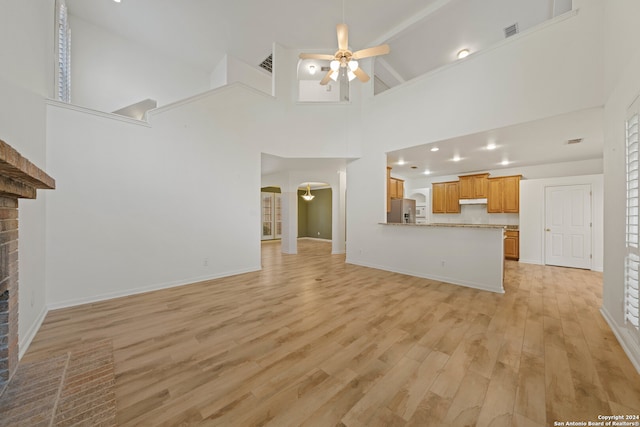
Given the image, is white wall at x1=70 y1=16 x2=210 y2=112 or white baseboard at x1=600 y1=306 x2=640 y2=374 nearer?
white baseboard at x1=600 y1=306 x2=640 y2=374

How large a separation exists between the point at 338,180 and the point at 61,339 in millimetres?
6852

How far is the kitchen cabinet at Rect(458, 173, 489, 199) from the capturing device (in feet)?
22.4

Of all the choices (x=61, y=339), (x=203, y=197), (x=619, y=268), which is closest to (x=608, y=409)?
(x=619, y=268)

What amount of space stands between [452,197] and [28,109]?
899cm

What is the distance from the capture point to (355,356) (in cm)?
198

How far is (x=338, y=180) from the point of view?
308 inches

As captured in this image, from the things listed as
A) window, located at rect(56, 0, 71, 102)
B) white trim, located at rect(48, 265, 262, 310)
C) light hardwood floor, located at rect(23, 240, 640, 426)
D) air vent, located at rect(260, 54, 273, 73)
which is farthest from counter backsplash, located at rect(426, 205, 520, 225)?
window, located at rect(56, 0, 71, 102)

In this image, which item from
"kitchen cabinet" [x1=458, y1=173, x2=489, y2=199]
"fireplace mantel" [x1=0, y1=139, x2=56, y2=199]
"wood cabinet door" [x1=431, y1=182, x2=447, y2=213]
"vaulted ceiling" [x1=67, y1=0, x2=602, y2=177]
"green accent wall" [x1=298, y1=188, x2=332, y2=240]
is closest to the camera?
"fireplace mantel" [x1=0, y1=139, x2=56, y2=199]

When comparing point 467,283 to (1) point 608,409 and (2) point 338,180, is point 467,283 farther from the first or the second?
(2) point 338,180

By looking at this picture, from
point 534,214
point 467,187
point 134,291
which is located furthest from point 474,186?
point 134,291

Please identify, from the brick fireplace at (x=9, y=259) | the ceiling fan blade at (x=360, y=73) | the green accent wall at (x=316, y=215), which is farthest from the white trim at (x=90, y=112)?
the green accent wall at (x=316, y=215)

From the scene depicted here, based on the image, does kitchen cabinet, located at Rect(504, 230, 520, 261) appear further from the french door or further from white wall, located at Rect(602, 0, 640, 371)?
the french door

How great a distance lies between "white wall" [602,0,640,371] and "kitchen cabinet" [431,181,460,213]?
4766mm

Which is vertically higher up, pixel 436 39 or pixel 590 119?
pixel 436 39
